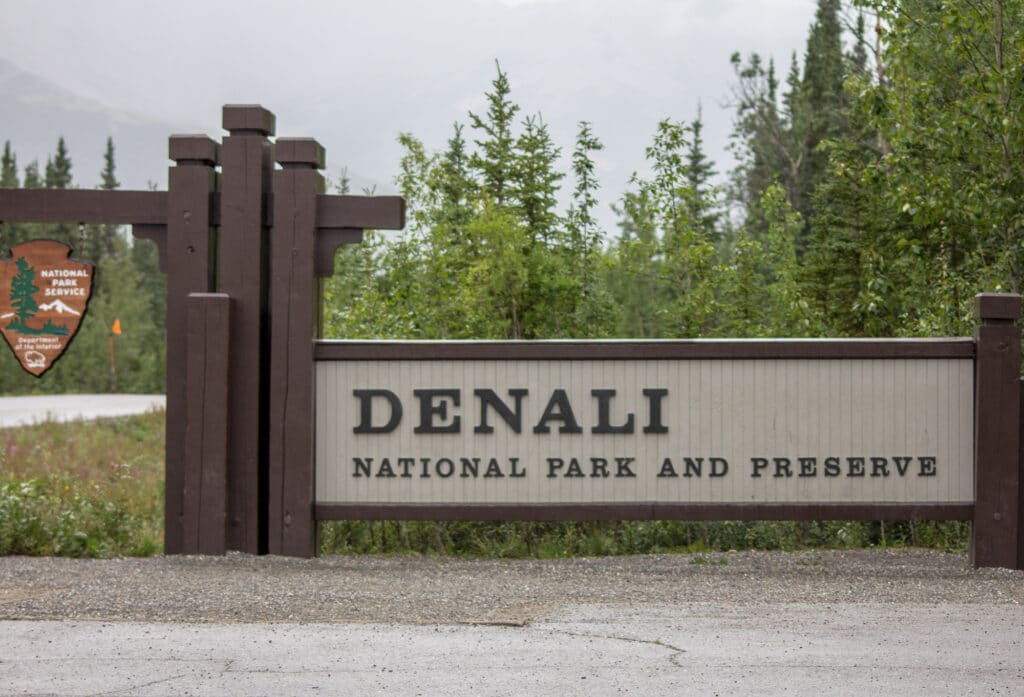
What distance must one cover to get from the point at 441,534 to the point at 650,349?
5.13m

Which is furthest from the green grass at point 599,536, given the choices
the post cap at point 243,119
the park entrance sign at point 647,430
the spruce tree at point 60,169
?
the spruce tree at point 60,169

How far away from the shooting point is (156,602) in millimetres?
8266

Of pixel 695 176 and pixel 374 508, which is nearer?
pixel 374 508

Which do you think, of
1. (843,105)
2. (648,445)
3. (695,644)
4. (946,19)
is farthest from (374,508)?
(843,105)

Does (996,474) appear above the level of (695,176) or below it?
below

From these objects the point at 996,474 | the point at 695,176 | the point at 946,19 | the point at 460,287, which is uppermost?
the point at 695,176

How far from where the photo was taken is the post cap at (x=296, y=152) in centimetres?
1066

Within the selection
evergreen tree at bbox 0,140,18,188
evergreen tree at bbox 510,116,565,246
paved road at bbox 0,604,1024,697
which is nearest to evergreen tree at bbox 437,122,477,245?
evergreen tree at bbox 510,116,565,246

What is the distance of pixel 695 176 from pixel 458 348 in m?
50.2

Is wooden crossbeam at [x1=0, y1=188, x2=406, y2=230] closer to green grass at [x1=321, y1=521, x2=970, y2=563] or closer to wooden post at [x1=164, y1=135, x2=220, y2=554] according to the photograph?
wooden post at [x1=164, y1=135, x2=220, y2=554]

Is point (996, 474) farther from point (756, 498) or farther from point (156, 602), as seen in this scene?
point (156, 602)

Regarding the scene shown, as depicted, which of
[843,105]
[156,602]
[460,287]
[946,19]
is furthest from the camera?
[843,105]

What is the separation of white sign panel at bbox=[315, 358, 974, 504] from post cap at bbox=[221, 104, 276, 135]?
2.22 metres

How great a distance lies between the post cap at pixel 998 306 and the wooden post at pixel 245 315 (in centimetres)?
624
